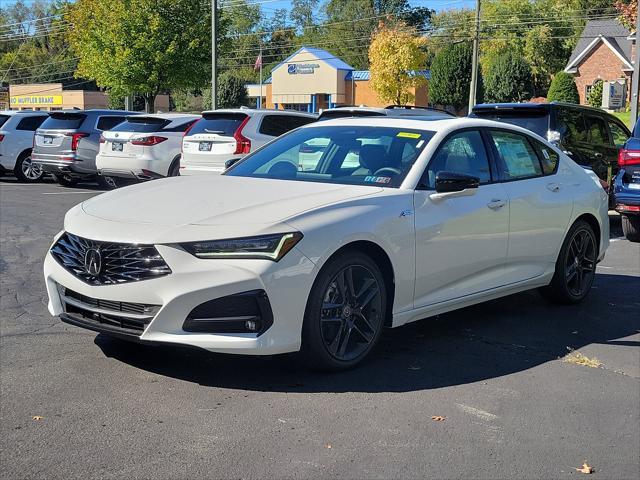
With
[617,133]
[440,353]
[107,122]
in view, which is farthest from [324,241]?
[107,122]

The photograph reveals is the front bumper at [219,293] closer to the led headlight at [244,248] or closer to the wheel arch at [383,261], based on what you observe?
the led headlight at [244,248]

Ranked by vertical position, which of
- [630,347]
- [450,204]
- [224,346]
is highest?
[450,204]

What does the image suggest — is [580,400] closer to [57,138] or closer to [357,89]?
[57,138]

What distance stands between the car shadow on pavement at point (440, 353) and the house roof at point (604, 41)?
54425 millimetres

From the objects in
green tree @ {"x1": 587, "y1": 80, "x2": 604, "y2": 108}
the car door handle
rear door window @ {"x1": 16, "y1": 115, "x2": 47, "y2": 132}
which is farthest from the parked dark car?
green tree @ {"x1": 587, "y1": 80, "x2": 604, "y2": 108}

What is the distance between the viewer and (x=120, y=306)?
182 inches

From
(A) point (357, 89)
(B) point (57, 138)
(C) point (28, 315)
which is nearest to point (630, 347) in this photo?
(C) point (28, 315)

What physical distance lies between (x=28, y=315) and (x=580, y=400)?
4.37 meters

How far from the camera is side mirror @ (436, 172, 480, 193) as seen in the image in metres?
5.47

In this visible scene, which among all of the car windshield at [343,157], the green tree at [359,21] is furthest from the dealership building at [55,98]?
the car windshield at [343,157]

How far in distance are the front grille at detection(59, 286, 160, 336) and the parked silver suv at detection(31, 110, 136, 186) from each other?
499 inches

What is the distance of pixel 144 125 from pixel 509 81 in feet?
160

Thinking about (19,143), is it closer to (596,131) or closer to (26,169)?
(26,169)

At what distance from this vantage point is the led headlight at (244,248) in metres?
4.46
